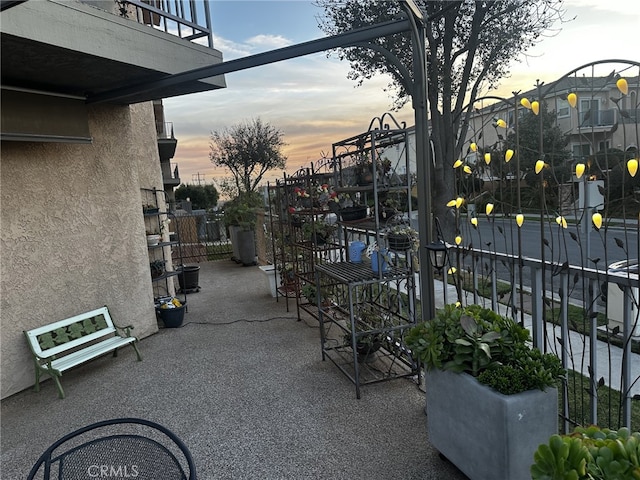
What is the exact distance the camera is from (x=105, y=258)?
4391 millimetres

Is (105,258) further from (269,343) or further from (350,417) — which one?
(350,417)

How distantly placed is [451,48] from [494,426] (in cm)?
767

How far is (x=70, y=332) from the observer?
3.94 metres

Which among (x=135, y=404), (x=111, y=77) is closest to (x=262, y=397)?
(x=135, y=404)

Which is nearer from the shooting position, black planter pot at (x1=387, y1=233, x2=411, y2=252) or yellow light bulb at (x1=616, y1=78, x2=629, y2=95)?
yellow light bulb at (x1=616, y1=78, x2=629, y2=95)

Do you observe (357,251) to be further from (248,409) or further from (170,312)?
(170,312)

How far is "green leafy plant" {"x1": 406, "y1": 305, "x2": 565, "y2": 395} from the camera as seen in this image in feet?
6.20

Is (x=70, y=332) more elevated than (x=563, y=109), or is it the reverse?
(x=563, y=109)

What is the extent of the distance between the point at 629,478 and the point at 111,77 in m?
4.25

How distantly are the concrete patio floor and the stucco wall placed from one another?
54 cm

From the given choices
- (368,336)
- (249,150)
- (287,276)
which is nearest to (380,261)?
(368,336)

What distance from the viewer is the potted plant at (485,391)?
1.83 metres

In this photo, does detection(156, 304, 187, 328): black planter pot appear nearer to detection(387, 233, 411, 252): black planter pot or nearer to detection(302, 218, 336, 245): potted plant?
detection(302, 218, 336, 245): potted plant

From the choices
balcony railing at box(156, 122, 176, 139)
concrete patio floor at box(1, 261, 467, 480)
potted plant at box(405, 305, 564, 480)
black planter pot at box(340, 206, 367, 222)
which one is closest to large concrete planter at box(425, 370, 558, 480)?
potted plant at box(405, 305, 564, 480)
